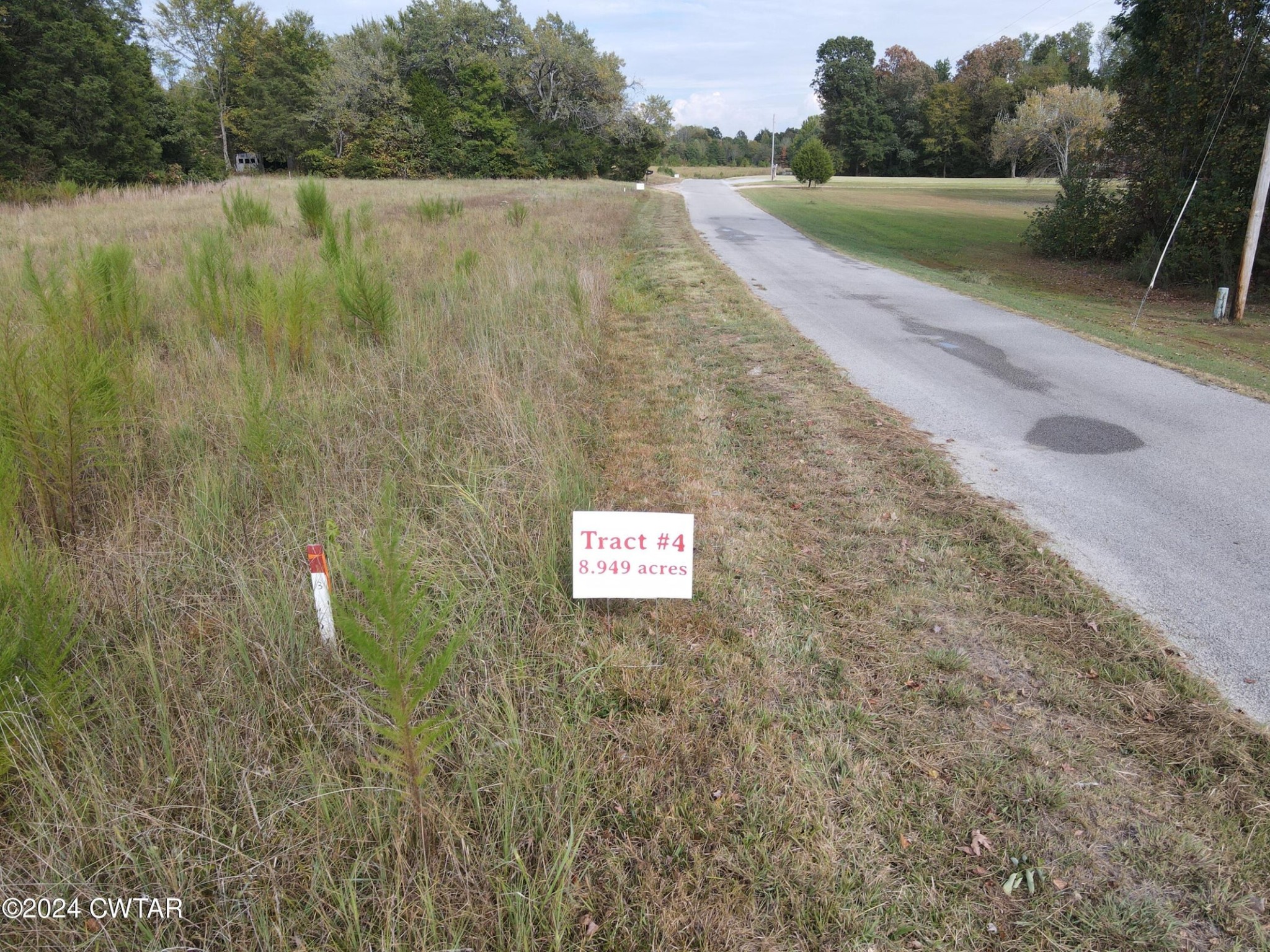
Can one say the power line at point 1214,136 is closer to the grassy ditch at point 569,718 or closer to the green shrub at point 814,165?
the grassy ditch at point 569,718

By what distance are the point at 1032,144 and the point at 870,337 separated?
46.8m

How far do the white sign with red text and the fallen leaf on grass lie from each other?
1363mm

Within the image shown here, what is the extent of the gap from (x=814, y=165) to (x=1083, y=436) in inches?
2012

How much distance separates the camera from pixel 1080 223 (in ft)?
61.6

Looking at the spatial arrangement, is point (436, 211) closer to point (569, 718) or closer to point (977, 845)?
point (569, 718)

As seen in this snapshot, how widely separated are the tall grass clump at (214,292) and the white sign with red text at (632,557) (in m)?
4.93

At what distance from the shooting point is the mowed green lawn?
968cm

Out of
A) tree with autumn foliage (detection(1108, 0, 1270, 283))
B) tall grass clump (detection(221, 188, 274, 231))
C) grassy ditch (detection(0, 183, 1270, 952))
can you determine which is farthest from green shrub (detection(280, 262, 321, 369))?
tree with autumn foliage (detection(1108, 0, 1270, 283))

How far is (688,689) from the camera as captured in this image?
9.08 ft

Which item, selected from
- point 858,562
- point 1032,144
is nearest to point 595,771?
point 858,562

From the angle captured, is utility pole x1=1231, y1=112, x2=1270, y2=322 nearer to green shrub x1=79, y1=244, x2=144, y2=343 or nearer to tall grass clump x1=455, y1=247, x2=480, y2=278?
tall grass clump x1=455, y1=247, x2=480, y2=278

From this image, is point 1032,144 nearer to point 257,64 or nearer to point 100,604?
point 100,604

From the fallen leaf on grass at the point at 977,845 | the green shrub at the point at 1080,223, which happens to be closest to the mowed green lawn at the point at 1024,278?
the green shrub at the point at 1080,223

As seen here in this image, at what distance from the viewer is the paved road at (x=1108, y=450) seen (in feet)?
11.7
